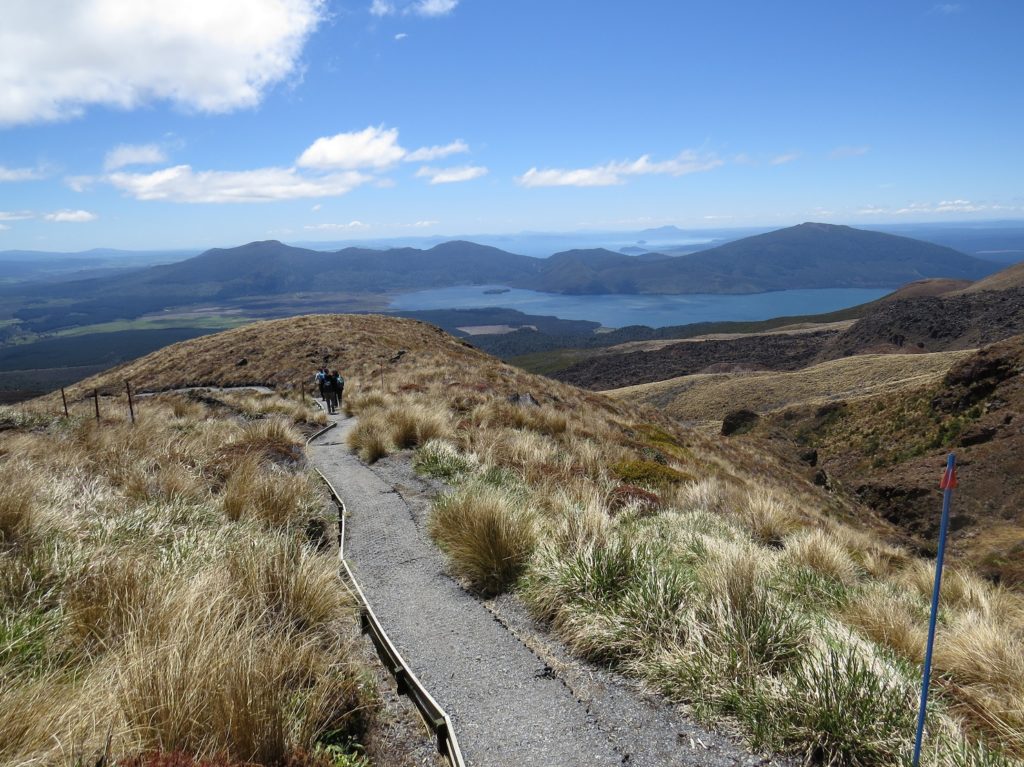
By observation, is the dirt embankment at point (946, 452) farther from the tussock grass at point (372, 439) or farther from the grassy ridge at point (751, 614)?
the tussock grass at point (372, 439)

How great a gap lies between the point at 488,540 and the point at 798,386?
52.7 metres

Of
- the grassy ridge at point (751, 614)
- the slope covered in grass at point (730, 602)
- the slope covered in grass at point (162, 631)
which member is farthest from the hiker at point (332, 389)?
the slope covered in grass at point (162, 631)

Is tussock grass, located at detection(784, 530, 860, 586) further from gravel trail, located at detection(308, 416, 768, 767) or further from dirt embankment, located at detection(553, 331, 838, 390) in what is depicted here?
dirt embankment, located at detection(553, 331, 838, 390)

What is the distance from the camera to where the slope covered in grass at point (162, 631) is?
8.51 feet

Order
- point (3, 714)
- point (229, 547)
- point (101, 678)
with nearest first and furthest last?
point (3, 714), point (101, 678), point (229, 547)

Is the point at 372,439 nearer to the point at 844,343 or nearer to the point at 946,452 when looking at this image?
the point at 946,452

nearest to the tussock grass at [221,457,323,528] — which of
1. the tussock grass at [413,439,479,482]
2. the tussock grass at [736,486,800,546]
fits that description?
the tussock grass at [413,439,479,482]

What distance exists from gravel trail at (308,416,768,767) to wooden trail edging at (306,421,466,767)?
102 millimetres

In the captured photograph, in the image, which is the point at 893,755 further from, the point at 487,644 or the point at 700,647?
the point at 487,644

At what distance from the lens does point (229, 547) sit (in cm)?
477

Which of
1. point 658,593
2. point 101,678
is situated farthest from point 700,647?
point 101,678

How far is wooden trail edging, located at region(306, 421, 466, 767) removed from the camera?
10.6 feet

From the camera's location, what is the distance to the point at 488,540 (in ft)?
18.9

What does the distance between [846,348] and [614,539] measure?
96.2 metres
